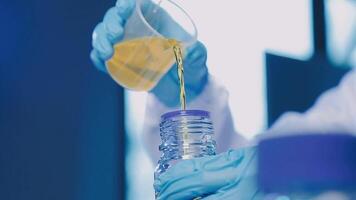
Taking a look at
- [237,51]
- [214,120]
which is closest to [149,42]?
[214,120]

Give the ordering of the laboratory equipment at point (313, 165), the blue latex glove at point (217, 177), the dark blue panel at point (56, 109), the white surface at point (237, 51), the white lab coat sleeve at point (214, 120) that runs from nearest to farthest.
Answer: the laboratory equipment at point (313, 165)
the blue latex glove at point (217, 177)
the white lab coat sleeve at point (214, 120)
the dark blue panel at point (56, 109)
the white surface at point (237, 51)

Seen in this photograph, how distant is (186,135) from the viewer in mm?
784

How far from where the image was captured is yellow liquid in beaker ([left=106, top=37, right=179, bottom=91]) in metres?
0.96

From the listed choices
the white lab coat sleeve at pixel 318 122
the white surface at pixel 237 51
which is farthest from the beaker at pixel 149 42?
the white surface at pixel 237 51

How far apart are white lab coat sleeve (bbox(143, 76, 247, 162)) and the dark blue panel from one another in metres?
0.51

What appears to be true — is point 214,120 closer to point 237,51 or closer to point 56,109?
point 56,109

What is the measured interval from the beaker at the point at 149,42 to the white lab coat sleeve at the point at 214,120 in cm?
16

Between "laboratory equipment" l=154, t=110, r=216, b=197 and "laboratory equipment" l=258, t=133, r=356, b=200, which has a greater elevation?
"laboratory equipment" l=154, t=110, r=216, b=197

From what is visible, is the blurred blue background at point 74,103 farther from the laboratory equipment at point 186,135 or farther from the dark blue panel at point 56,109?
the laboratory equipment at point 186,135

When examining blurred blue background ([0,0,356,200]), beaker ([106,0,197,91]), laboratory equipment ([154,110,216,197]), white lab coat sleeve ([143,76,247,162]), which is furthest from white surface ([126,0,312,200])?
laboratory equipment ([154,110,216,197])

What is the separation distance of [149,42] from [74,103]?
83cm

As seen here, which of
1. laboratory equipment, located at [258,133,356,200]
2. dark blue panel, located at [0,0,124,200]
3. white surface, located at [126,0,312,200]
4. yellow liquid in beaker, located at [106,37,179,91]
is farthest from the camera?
white surface, located at [126,0,312,200]

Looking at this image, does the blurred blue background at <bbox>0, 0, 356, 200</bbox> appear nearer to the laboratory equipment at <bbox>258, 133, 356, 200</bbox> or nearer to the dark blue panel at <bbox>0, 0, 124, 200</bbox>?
the dark blue panel at <bbox>0, 0, 124, 200</bbox>

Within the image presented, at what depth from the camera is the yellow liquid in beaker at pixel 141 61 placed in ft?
3.16
